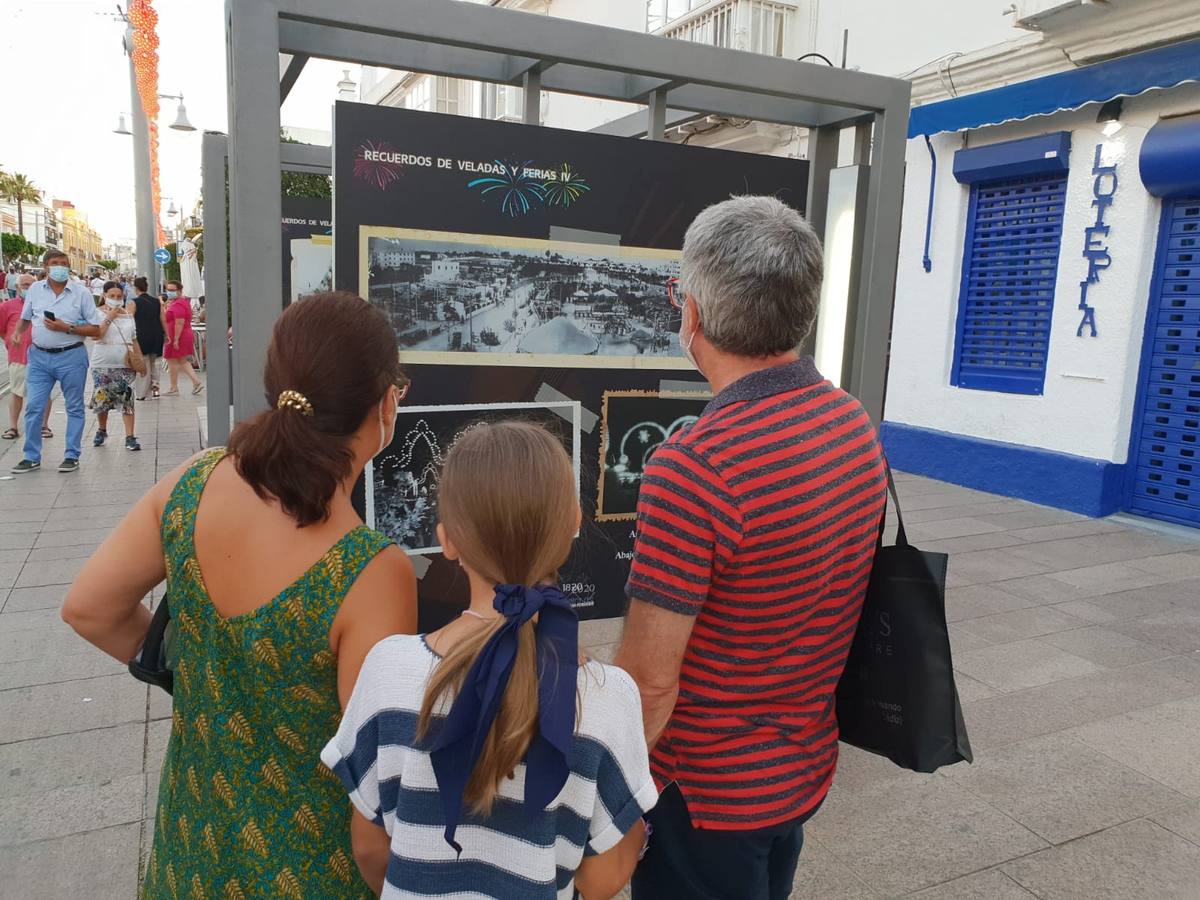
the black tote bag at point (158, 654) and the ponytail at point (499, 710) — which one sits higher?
the ponytail at point (499, 710)

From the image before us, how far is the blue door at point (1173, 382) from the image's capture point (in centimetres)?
718

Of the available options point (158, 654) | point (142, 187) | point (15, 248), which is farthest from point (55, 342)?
point (15, 248)

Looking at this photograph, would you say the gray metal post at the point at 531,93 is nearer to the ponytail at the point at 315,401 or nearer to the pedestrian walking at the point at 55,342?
the ponytail at the point at 315,401

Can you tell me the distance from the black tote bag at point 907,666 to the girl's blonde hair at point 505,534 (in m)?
0.72

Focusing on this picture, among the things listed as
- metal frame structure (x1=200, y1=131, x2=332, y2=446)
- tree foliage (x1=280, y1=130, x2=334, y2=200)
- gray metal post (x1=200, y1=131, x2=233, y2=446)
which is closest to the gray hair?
metal frame structure (x1=200, y1=131, x2=332, y2=446)

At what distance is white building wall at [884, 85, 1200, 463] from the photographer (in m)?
7.39

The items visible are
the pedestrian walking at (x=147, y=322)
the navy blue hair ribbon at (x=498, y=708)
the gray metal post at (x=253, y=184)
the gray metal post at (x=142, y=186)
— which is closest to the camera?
the navy blue hair ribbon at (x=498, y=708)

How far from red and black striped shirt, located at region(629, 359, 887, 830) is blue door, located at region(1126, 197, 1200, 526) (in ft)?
23.6

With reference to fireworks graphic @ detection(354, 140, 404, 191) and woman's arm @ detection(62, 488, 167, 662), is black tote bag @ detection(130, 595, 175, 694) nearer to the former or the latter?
woman's arm @ detection(62, 488, 167, 662)

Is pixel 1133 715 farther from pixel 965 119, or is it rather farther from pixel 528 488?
pixel 965 119

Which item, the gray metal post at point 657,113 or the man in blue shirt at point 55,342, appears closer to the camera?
the gray metal post at point 657,113

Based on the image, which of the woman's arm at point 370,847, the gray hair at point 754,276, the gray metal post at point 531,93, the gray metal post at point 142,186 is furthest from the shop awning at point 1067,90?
the gray metal post at point 142,186

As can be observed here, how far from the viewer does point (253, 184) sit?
231 cm

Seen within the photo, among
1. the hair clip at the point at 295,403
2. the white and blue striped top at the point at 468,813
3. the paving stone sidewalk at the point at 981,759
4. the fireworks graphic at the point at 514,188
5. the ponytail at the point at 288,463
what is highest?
the fireworks graphic at the point at 514,188
